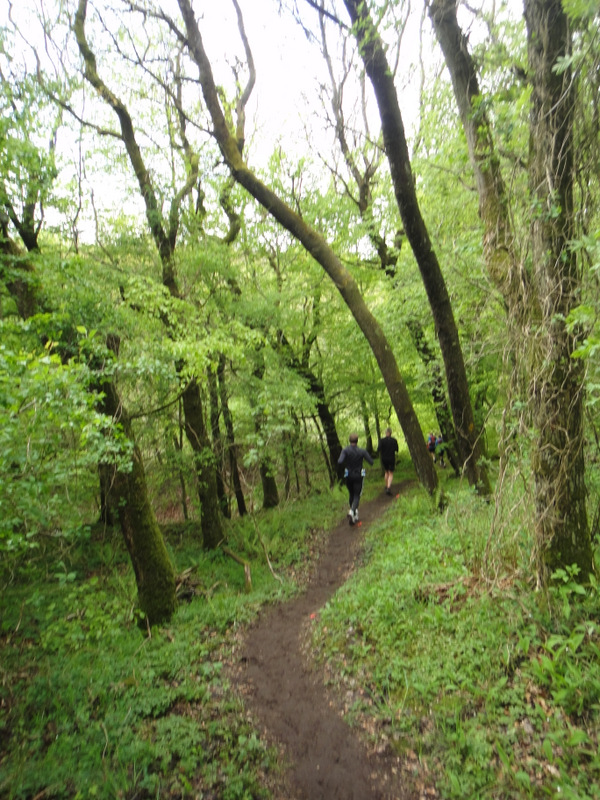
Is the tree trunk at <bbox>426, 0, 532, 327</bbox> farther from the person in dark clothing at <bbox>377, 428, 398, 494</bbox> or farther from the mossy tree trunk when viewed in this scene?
the person in dark clothing at <bbox>377, 428, 398, 494</bbox>

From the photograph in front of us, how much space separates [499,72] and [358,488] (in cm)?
733

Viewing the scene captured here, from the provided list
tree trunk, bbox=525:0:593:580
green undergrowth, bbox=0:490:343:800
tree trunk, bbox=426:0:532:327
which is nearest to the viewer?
tree trunk, bbox=525:0:593:580

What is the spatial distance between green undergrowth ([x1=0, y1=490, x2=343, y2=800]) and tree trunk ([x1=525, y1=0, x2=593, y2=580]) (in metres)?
3.27

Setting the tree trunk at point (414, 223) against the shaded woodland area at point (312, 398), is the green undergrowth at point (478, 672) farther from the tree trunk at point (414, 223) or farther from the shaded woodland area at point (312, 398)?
the tree trunk at point (414, 223)

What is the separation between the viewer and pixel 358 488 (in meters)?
8.80

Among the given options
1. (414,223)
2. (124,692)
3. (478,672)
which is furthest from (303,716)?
(414,223)

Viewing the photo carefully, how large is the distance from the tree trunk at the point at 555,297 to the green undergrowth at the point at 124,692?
327 cm

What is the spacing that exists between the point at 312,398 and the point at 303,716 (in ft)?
25.8

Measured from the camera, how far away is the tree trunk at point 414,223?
4410mm

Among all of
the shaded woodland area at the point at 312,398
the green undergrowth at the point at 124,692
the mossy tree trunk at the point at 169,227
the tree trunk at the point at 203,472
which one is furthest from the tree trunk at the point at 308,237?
the tree trunk at the point at 203,472

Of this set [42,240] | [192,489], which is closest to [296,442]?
[192,489]

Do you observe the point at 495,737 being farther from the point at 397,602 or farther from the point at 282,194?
the point at 282,194

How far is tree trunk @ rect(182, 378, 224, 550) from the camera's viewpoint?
29.1 ft

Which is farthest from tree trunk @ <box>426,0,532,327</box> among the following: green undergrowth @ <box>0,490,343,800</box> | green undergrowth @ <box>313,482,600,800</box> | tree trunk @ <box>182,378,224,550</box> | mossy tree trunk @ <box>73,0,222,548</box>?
tree trunk @ <box>182,378,224,550</box>
